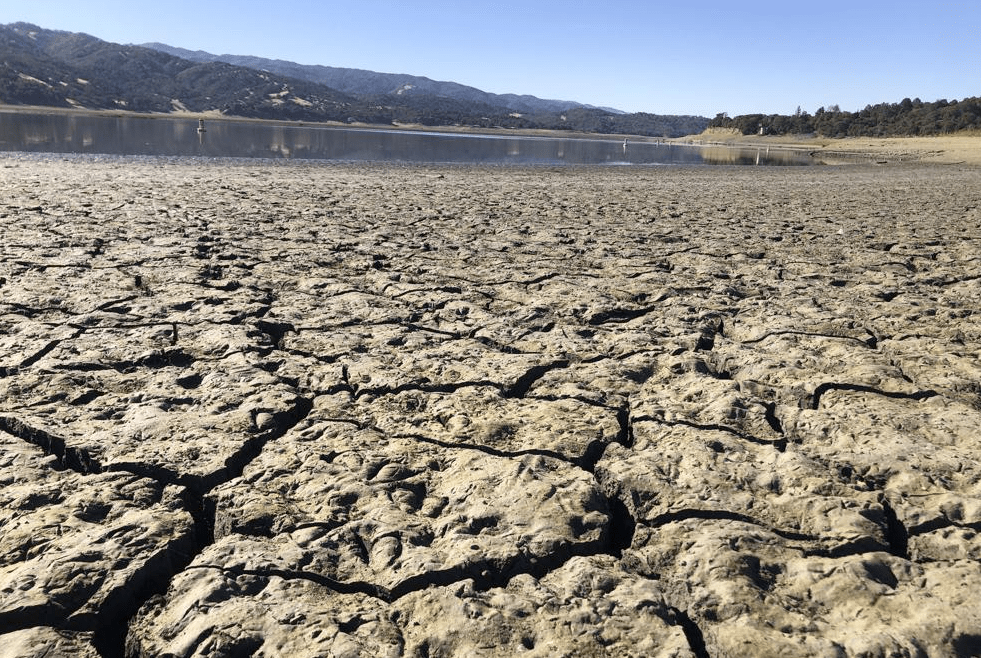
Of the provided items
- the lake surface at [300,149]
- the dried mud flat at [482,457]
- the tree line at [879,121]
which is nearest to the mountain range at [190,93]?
the tree line at [879,121]

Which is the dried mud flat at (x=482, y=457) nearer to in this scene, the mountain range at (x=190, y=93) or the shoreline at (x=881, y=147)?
the shoreline at (x=881, y=147)

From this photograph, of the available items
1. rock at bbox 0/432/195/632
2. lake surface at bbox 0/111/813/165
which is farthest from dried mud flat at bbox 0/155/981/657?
lake surface at bbox 0/111/813/165

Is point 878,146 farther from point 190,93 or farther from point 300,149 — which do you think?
point 190,93

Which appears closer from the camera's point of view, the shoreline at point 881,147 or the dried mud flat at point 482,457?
the dried mud flat at point 482,457

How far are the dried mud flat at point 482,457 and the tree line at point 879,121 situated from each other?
49.3 metres

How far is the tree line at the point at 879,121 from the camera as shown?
44094 millimetres

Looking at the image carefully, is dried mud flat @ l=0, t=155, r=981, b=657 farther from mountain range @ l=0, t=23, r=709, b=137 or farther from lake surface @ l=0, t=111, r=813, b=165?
mountain range @ l=0, t=23, r=709, b=137

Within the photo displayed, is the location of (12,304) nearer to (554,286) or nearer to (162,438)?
(162,438)

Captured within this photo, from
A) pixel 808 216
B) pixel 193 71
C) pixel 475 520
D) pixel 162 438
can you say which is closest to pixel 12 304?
pixel 162 438

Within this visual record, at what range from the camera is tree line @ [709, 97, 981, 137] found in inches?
1736

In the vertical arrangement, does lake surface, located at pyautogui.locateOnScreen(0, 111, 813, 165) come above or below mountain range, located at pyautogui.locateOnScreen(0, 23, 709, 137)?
below

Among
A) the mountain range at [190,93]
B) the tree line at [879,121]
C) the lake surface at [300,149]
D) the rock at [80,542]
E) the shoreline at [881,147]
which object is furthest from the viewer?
the mountain range at [190,93]

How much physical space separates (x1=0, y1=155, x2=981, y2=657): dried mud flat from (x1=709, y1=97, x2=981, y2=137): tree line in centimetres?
4928

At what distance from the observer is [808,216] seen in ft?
23.4
